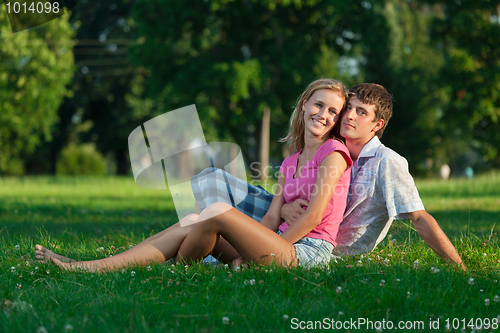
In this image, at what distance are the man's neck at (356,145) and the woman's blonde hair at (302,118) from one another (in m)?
0.08

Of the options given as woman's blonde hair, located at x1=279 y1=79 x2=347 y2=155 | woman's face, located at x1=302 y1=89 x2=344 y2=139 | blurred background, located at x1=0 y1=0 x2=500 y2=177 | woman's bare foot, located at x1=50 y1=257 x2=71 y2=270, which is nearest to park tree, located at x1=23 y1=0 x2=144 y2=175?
blurred background, located at x1=0 y1=0 x2=500 y2=177

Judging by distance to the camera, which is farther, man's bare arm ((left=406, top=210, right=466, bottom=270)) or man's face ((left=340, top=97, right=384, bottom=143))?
man's face ((left=340, top=97, right=384, bottom=143))

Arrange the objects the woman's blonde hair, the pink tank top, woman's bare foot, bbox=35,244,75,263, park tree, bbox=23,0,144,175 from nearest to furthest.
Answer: the pink tank top, woman's bare foot, bbox=35,244,75,263, the woman's blonde hair, park tree, bbox=23,0,144,175

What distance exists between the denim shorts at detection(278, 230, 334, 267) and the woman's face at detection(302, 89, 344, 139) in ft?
2.88

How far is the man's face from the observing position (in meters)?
3.70

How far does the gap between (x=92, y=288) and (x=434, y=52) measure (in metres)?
27.7

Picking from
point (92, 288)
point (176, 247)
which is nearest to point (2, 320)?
point (92, 288)

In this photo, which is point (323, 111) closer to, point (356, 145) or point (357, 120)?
point (357, 120)

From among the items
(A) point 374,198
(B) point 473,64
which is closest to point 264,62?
(B) point 473,64

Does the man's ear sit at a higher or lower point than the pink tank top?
higher

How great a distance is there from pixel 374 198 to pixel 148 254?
5.99 ft

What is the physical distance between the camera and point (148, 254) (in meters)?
3.57

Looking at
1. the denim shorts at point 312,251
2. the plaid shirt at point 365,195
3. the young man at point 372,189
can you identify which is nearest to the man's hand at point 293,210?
the young man at point 372,189

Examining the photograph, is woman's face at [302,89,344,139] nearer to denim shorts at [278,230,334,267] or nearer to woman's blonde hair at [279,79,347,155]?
woman's blonde hair at [279,79,347,155]
